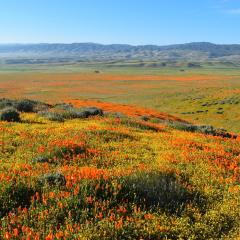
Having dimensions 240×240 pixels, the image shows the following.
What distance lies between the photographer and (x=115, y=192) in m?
8.20

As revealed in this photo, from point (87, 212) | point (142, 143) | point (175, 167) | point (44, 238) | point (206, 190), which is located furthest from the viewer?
point (142, 143)

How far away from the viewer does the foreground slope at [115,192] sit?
22.7 ft

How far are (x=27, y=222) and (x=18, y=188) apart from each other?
1405mm

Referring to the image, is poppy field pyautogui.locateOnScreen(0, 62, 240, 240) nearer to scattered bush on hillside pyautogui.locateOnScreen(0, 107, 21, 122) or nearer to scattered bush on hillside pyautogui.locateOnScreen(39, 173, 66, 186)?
scattered bush on hillside pyautogui.locateOnScreen(39, 173, 66, 186)

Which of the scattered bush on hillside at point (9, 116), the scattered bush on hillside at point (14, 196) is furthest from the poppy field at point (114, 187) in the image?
the scattered bush on hillside at point (9, 116)

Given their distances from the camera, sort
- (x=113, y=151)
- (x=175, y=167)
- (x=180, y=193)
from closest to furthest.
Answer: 1. (x=180, y=193)
2. (x=175, y=167)
3. (x=113, y=151)

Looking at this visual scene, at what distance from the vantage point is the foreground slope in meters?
6.93

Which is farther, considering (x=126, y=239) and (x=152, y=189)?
(x=152, y=189)

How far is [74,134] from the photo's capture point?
49.8ft

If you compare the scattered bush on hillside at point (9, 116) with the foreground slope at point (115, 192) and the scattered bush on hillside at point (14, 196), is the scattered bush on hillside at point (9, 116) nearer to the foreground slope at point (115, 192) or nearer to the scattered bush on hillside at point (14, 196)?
the foreground slope at point (115, 192)

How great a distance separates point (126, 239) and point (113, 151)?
6212 millimetres

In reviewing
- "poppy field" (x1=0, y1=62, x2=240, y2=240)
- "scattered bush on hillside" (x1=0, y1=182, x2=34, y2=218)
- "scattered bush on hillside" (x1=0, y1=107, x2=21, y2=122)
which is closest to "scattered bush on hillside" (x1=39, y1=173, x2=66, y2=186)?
"poppy field" (x1=0, y1=62, x2=240, y2=240)

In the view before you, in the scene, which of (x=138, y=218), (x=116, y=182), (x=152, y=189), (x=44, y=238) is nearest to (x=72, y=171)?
(x=116, y=182)

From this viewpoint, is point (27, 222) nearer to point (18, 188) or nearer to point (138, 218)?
point (18, 188)
